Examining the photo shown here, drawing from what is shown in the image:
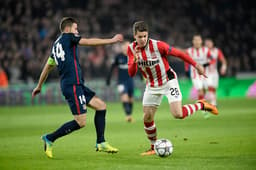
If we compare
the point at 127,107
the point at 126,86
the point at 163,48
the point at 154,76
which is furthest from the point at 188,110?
the point at 126,86

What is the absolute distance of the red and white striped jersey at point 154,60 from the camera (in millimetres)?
9797

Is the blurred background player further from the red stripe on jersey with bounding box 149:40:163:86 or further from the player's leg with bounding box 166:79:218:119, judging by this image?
the red stripe on jersey with bounding box 149:40:163:86

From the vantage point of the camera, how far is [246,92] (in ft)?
91.7

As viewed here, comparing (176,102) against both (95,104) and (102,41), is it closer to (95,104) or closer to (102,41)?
(95,104)

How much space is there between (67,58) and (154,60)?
4.67ft

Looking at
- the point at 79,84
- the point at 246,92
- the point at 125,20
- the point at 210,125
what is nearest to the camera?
the point at 79,84

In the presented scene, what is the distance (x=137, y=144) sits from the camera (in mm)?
11516

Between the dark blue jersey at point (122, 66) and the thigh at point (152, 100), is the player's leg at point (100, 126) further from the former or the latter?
the dark blue jersey at point (122, 66)

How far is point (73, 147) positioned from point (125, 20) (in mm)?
19481

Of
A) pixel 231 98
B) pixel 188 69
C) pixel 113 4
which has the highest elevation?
pixel 113 4

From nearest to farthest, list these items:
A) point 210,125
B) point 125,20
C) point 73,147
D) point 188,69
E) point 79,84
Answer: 1. point 79,84
2. point 73,147
3. point 210,125
4. point 188,69
5. point 125,20

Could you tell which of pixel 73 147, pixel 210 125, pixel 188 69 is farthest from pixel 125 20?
pixel 73 147

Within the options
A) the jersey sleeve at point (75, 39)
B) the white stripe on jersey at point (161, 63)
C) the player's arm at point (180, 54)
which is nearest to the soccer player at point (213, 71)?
the white stripe on jersey at point (161, 63)

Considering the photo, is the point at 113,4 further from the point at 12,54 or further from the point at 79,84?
the point at 79,84
